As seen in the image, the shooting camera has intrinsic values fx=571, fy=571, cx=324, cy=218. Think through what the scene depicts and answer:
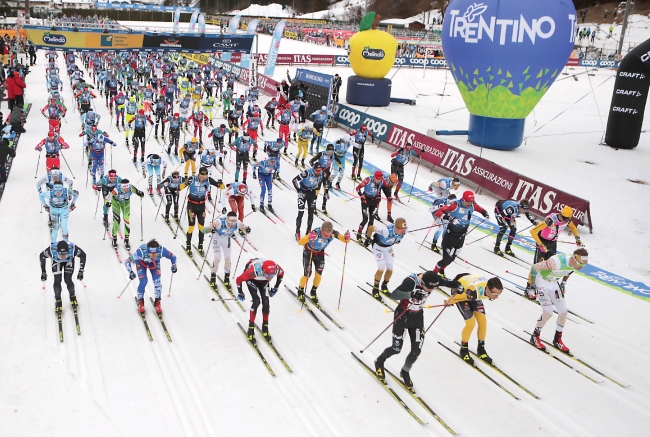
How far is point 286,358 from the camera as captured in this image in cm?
931

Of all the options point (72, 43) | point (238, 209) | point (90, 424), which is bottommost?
point (90, 424)

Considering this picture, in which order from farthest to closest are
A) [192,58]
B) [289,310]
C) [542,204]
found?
[192,58] → [542,204] → [289,310]

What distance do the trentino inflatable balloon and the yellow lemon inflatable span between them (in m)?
7.35

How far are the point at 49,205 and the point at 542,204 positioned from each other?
13.0m

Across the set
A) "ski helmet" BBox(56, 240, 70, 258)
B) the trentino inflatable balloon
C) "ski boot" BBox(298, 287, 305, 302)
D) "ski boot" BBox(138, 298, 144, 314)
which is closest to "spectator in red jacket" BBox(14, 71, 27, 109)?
the trentino inflatable balloon

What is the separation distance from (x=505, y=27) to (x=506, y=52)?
3.02 ft

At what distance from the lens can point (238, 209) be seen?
558 inches

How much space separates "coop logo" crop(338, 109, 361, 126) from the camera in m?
27.3

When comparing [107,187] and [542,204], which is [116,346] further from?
[542,204]

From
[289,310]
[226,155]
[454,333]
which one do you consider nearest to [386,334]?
[454,333]

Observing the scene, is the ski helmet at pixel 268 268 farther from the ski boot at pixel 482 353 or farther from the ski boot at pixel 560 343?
the ski boot at pixel 560 343

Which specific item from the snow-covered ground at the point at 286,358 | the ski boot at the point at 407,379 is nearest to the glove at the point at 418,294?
the ski boot at the point at 407,379

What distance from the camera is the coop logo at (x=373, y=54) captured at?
31453mm

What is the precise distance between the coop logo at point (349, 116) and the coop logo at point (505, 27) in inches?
263
